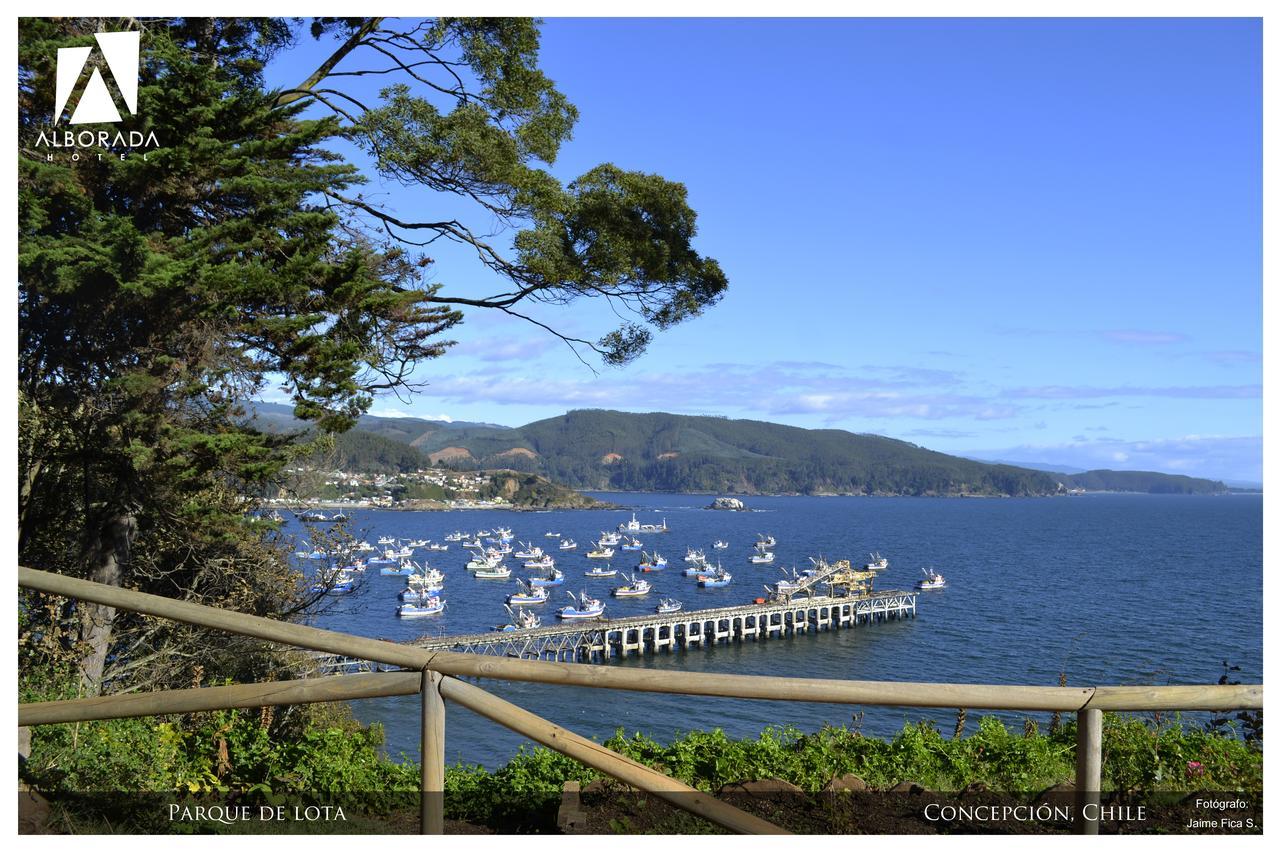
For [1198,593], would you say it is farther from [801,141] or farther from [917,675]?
[801,141]

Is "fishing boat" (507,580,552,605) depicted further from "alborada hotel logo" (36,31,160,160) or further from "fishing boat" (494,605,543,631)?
"alborada hotel logo" (36,31,160,160)

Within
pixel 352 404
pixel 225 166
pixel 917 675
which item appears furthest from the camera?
pixel 917 675

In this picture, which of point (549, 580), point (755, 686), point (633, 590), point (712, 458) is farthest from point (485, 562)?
point (712, 458)

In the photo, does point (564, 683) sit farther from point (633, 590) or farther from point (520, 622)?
point (633, 590)

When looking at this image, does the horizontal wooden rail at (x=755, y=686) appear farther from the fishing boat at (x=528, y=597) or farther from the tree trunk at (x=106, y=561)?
the fishing boat at (x=528, y=597)
